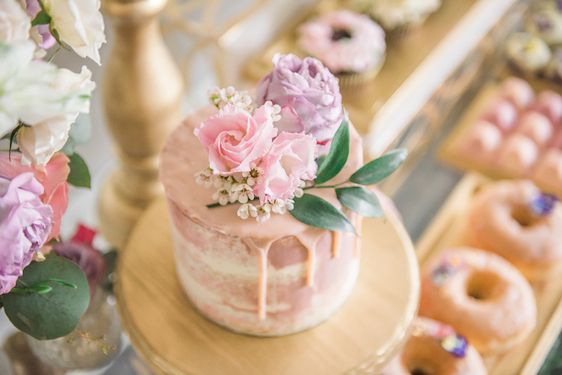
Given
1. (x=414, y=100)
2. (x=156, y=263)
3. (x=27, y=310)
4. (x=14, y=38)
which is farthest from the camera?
(x=414, y=100)

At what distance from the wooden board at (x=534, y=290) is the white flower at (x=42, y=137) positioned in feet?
2.73

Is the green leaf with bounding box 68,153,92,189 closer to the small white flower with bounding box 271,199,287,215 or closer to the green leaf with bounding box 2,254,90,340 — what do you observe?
the green leaf with bounding box 2,254,90,340

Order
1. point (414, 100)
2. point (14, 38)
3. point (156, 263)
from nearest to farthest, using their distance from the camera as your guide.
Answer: point (14, 38) → point (156, 263) → point (414, 100)

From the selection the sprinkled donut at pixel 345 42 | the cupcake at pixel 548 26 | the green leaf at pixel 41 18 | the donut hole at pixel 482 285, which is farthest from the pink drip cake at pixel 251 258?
the cupcake at pixel 548 26

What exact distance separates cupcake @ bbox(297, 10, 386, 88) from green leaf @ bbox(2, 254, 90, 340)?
873 millimetres

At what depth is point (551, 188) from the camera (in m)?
1.39

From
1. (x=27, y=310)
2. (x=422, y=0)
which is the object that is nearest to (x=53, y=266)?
(x=27, y=310)

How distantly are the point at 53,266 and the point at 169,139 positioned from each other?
0.18 meters

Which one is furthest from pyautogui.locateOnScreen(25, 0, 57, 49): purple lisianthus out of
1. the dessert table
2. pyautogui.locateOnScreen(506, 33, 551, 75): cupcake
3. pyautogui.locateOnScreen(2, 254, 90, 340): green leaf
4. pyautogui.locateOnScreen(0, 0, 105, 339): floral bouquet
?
pyautogui.locateOnScreen(506, 33, 551, 75): cupcake

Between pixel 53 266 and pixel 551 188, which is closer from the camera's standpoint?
pixel 53 266

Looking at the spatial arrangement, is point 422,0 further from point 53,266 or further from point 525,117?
point 53,266

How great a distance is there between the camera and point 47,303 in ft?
2.04

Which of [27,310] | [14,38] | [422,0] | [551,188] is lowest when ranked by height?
[551,188]

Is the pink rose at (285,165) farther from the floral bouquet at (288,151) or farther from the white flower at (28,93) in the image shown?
the white flower at (28,93)
